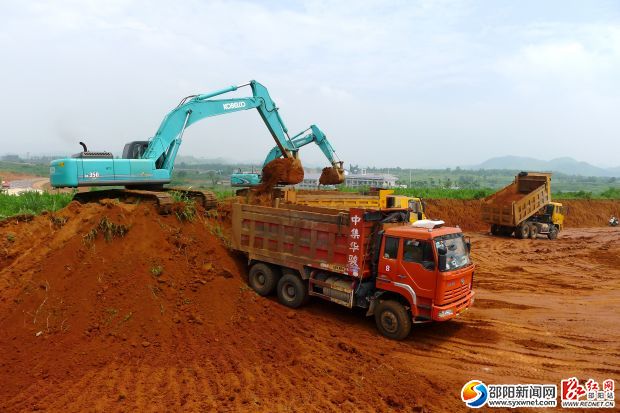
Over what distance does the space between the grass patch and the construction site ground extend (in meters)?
3.83

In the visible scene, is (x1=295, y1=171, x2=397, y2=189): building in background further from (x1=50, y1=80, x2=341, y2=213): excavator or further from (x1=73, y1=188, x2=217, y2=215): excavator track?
(x1=73, y1=188, x2=217, y2=215): excavator track

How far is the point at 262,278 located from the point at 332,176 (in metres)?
Answer: 6.94

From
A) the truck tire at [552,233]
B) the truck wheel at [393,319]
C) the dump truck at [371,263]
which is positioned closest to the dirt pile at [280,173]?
the dump truck at [371,263]

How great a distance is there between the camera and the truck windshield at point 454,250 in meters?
7.59

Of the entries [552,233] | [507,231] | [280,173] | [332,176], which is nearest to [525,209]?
[507,231]

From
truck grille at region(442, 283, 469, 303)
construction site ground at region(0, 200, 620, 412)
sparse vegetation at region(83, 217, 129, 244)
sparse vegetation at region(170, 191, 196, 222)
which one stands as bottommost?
construction site ground at region(0, 200, 620, 412)

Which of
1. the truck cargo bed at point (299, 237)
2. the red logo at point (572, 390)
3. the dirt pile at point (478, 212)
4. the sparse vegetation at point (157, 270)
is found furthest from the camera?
the dirt pile at point (478, 212)

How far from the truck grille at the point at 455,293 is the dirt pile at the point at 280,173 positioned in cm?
723

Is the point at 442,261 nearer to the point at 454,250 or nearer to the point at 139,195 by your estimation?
the point at 454,250

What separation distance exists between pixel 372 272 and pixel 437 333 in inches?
70.3

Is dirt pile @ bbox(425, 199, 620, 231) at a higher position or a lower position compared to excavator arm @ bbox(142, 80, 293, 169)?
lower

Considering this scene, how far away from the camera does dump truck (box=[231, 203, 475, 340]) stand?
7.53 metres

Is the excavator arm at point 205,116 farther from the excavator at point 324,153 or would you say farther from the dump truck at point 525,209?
the dump truck at point 525,209

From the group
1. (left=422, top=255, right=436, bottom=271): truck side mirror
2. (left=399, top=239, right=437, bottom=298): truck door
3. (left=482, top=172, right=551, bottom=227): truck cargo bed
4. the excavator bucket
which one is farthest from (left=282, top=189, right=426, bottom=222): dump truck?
(left=482, top=172, right=551, bottom=227): truck cargo bed
